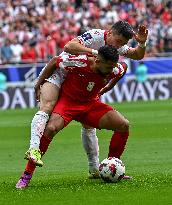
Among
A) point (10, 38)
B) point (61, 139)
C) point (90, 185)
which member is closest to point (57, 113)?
point (90, 185)

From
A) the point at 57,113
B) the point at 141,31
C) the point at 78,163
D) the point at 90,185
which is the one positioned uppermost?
the point at 141,31

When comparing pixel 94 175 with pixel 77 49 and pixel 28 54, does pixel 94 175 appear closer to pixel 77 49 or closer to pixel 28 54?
pixel 77 49

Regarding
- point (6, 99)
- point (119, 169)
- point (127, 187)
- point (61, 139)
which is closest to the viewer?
point (127, 187)

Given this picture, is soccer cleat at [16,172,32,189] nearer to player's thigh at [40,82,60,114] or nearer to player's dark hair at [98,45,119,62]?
player's thigh at [40,82,60,114]

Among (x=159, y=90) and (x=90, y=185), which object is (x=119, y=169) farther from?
(x=159, y=90)

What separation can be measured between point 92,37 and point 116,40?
15.7 inches

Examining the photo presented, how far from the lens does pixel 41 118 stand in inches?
418

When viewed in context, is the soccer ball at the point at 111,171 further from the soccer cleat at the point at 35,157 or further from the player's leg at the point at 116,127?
the soccer cleat at the point at 35,157

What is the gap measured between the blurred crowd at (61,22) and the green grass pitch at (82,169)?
754 centimetres

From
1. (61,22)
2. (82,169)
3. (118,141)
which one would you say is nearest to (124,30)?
(118,141)

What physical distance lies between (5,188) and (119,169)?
148 cm

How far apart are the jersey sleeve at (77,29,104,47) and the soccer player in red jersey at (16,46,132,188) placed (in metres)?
0.28

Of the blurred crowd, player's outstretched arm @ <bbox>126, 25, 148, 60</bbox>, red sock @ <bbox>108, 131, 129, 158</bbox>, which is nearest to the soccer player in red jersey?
red sock @ <bbox>108, 131, 129, 158</bbox>

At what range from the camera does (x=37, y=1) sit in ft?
111
